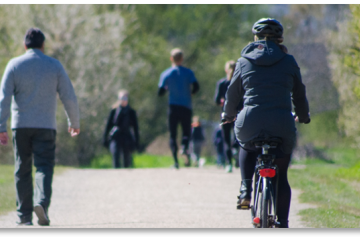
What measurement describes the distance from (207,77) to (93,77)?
935 centimetres

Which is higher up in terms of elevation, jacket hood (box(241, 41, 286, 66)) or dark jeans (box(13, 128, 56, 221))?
jacket hood (box(241, 41, 286, 66))

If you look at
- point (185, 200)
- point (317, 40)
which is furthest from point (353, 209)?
point (317, 40)

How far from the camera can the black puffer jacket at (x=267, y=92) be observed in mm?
4258

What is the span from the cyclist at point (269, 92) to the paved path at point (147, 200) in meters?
1.67

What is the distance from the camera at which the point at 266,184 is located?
14.1 ft

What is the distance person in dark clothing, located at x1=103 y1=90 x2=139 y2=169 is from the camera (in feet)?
41.9

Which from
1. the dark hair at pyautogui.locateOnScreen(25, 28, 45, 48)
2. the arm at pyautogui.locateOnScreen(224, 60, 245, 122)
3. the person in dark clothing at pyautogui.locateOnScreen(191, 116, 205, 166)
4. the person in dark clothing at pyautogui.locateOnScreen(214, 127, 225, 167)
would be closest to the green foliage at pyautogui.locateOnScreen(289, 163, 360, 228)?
the arm at pyautogui.locateOnScreen(224, 60, 245, 122)

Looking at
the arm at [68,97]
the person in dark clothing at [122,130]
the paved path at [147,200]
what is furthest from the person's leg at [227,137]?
the arm at [68,97]

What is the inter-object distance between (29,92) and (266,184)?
2835 millimetres

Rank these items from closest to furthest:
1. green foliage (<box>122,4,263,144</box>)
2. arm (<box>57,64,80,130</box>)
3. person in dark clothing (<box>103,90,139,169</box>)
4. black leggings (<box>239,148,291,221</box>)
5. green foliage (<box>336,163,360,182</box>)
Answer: black leggings (<box>239,148,291,221</box>)
arm (<box>57,64,80,130</box>)
green foliage (<box>336,163,360,182</box>)
person in dark clothing (<box>103,90,139,169</box>)
green foliage (<box>122,4,263,144</box>)

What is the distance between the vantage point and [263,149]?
4.32m

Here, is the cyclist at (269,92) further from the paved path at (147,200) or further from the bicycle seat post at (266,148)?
the paved path at (147,200)

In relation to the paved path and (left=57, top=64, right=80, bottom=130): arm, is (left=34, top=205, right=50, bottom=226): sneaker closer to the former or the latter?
the paved path

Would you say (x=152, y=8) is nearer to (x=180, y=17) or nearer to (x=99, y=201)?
(x=180, y=17)
